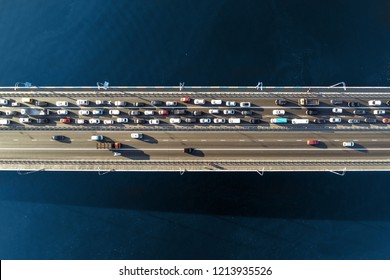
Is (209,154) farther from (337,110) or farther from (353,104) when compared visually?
(353,104)

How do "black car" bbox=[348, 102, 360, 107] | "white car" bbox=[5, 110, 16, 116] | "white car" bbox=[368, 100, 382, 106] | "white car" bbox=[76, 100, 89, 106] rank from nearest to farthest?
1. "white car" bbox=[5, 110, 16, 116]
2. "white car" bbox=[368, 100, 382, 106]
3. "white car" bbox=[76, 100, 89, 106]
4. "black car" bbox=[348, 102, 360, 107]

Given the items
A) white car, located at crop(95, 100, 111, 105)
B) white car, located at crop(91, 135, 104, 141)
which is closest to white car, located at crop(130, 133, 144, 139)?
white car, located at crop(91, 135, 104, 141)

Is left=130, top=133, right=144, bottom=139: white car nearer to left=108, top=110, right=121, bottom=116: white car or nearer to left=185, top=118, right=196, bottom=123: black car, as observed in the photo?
left=108, top=110, right=121, bottom=116: white car

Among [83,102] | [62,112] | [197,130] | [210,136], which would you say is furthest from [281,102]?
[62,112]

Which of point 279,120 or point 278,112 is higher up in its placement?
point 278,112

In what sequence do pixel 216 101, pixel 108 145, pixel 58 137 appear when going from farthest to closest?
pixel 216 101 → pixel 58 137 → pixel 108 145

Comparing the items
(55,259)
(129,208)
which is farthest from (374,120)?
(55,259)

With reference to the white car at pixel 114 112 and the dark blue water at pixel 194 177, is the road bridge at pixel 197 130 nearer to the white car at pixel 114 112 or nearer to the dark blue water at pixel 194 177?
the white car at pixel 114 112

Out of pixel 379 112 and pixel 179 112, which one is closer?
pixel 379 112
